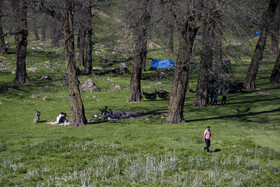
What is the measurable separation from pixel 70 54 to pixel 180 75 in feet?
21.0

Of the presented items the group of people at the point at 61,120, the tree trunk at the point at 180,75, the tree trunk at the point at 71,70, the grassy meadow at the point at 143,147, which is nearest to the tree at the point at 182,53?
the tree trunk at the point at 180,75

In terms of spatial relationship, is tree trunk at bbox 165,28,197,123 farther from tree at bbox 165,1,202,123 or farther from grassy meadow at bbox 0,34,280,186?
grassy meadow at bbox 0,34,280,186

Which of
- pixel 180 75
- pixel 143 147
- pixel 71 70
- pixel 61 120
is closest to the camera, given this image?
pixel 143 147

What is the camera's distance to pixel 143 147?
13.9 meters

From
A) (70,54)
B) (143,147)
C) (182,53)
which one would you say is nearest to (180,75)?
(182,53)

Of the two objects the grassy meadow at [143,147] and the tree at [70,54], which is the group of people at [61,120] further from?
the grassy meadow at [143,147]

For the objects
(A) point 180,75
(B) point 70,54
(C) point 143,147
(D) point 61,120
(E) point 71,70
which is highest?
(B) point 70,54

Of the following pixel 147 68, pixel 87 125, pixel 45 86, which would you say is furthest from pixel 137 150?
pixel 147 68

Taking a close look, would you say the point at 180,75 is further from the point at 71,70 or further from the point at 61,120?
the point at 61,120

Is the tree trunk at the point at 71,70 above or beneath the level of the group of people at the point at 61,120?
above

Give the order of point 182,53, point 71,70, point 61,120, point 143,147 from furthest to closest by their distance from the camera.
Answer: point 61,120, point 71,70, point 182,53, point 143,147

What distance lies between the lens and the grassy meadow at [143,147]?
10.5 m

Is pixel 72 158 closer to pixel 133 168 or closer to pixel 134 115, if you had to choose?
pixel 133 168

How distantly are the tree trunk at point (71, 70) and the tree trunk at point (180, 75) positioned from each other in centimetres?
522
